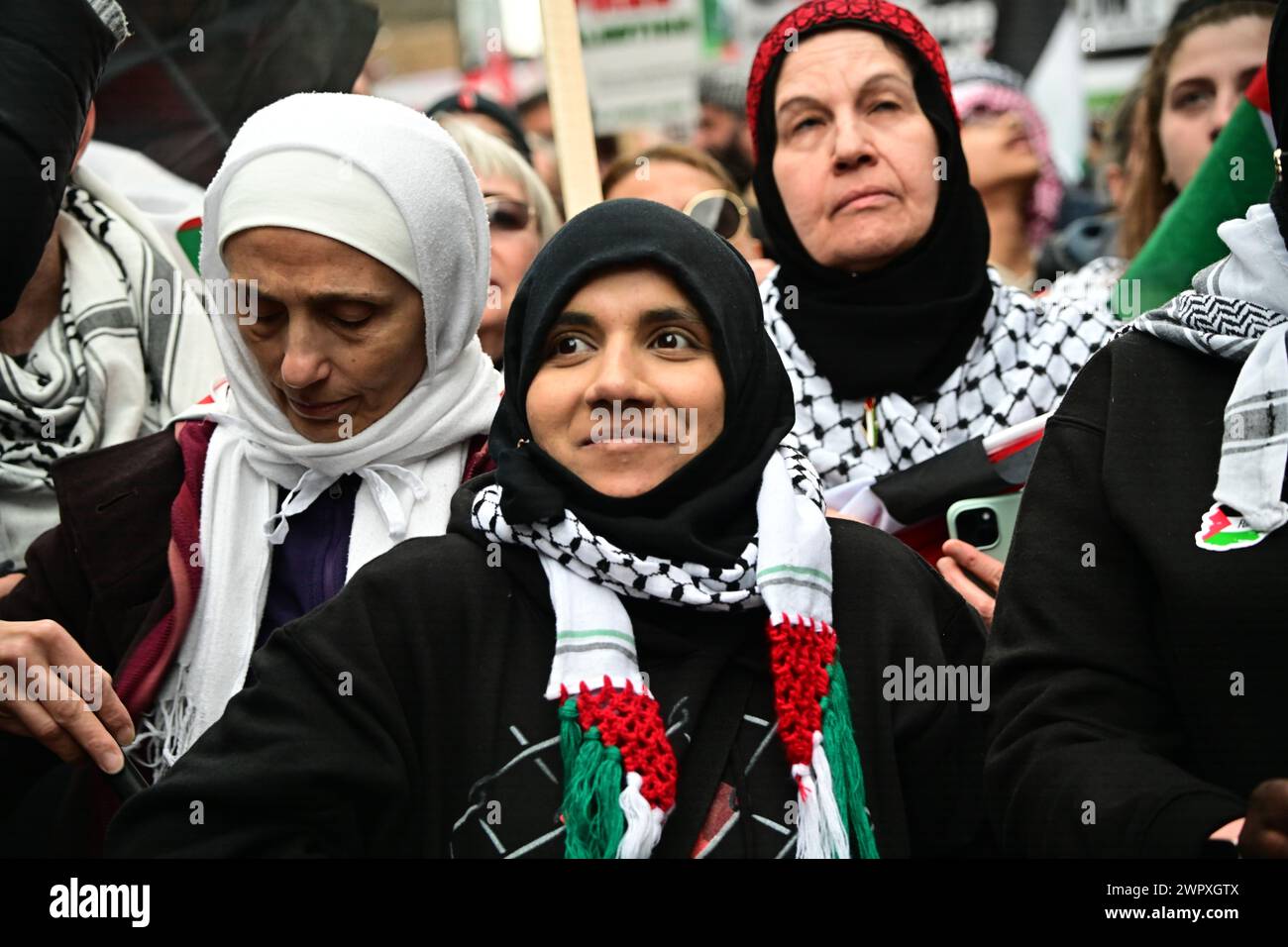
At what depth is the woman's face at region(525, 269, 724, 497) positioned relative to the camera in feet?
8.02

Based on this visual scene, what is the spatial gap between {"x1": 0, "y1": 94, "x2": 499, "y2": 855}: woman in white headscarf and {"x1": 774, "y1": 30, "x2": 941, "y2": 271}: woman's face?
80 centimetres

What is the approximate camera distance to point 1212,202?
12.5ft

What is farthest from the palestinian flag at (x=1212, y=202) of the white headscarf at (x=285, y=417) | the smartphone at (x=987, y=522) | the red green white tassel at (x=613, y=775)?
the red green white tassel at (x=613, y=775)

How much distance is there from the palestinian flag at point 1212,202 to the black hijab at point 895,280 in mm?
457

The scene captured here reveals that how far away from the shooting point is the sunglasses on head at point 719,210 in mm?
4348

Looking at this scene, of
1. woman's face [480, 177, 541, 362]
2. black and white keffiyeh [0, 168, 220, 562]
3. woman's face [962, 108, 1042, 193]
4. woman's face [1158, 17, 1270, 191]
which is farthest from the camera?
woman's face [962, 108, 1042, 193]

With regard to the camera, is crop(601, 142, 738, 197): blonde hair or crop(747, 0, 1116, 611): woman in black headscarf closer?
crop(747, 0, 1116, 611): woman in black headscarf

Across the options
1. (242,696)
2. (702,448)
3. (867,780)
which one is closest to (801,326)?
(702,448)

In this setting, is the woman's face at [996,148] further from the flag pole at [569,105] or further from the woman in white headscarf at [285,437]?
the woman in white headscarf at [285,437]

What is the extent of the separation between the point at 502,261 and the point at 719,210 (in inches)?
26.2

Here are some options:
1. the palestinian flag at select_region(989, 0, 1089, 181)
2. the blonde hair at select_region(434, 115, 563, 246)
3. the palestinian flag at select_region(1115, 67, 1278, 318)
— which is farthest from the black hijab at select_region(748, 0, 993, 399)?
the palestinian flag at select_region(989, 0, 1089, 181)

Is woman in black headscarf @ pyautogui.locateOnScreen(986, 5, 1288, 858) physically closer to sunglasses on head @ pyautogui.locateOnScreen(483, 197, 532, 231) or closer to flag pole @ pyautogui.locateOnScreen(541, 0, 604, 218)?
flag pole @ pyautogui.locateOnScreen(541, 0, 604, 218)

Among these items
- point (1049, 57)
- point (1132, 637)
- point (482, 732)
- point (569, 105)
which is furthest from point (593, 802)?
point (1049, 57)

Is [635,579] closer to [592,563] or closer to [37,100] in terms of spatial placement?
[592,563]
